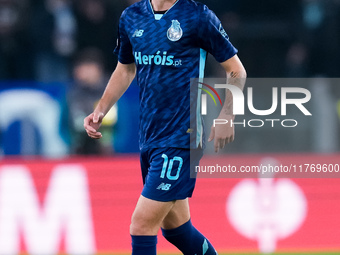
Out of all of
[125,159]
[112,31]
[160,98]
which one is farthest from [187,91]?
[112,31]

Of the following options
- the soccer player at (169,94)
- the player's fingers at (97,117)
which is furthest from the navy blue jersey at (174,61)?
the player's fingers at (97,117)

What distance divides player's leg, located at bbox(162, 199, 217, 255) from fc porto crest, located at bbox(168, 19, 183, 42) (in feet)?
2.94

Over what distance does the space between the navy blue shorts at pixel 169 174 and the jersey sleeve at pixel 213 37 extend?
551 millimetres

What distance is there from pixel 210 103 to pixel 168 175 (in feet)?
11.3

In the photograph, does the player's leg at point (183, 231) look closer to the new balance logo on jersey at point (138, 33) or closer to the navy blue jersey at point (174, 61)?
the navy blue jersey at point (174, 61)

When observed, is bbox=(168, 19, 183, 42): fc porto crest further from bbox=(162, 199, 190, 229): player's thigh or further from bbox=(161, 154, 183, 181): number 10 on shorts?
bbox=(162, 199, 190, 229): player's thigh

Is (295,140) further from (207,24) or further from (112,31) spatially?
(207,24)

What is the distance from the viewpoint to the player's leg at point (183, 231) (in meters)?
4.06

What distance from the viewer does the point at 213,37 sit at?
3.86 meters

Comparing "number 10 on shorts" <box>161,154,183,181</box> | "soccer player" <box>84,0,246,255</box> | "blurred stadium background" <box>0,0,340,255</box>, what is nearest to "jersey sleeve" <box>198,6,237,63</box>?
"soccer player" <box>84,0,246,255</box>

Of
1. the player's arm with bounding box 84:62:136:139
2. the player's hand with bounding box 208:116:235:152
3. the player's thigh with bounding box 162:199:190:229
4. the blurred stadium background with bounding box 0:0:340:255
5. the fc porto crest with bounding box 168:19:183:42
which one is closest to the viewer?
the player's hand with bounding box 208:116:235:152

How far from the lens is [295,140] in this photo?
7.49m

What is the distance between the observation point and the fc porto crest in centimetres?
386

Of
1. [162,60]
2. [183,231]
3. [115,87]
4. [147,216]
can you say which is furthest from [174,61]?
[183,231]
